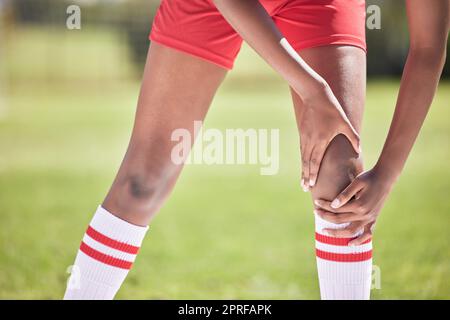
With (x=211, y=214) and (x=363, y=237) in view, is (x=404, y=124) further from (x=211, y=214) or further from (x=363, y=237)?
(x=211, y=214)

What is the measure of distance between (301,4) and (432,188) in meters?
3.65

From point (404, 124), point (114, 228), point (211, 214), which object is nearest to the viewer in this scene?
point (404, 124)

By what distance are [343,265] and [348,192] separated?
7.0 inches

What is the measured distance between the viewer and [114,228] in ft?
5.54

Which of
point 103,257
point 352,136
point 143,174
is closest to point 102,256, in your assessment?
point 103,257

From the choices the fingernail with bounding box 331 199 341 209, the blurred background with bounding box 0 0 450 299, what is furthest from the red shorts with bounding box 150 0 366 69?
the blurred background with bounding box 0 0 450 299

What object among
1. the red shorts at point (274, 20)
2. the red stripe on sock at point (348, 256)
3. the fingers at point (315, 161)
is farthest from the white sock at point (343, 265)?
the red shorts at point (274, 20)

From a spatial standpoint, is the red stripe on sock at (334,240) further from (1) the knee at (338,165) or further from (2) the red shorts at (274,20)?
(2) the red shorts at (274,20)

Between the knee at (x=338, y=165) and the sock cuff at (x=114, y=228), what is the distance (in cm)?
50

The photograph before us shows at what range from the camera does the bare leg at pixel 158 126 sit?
1705 millimetres

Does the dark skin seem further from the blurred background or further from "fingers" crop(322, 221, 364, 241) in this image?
the blurred background

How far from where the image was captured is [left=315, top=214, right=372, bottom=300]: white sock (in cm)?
152

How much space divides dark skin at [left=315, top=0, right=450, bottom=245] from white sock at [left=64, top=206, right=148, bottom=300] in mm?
483

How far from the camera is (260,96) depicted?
14.3 metres
